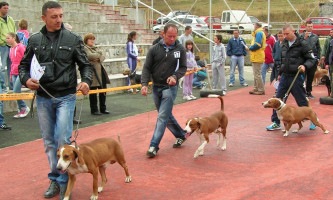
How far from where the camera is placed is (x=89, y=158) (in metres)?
4.77

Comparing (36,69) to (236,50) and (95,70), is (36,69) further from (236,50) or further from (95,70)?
(236,50)

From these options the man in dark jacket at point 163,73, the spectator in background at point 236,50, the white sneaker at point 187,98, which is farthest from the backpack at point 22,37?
the spectator in background at point 236,50

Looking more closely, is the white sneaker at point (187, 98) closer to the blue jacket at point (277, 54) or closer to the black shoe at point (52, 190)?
the blue jacket at point (277, 54)

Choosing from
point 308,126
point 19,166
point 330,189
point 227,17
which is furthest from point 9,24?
point 227,17

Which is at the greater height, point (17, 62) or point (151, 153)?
point (17, 62)

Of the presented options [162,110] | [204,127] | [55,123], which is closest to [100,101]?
[162,110]

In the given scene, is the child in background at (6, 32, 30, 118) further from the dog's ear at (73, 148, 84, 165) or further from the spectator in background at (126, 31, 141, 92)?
the dog's ear at (73, 148, 84, 165)

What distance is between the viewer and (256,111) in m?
10.6

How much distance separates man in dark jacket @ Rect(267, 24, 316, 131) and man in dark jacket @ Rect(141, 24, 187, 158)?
2.45 meters

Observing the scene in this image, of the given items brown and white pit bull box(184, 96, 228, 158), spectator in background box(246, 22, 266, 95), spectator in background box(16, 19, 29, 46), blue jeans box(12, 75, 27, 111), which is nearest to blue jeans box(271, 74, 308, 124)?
brown and white pit bull box(184, 96, 228, 158)

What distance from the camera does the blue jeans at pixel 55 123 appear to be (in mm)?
4867

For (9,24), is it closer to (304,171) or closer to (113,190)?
(113,190)

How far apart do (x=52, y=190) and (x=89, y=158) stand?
85cm

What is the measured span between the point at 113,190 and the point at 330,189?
287 cm
